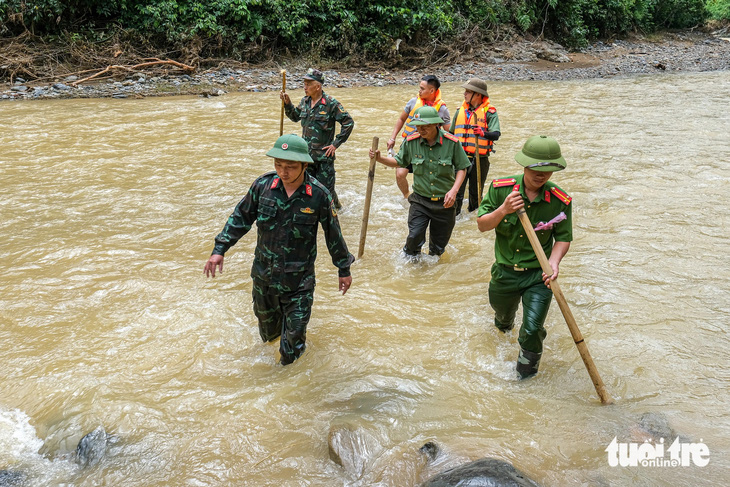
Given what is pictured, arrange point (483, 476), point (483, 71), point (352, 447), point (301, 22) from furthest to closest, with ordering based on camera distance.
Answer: point (483, 71), point (301, 22), point (352, 447), point (483, 476)

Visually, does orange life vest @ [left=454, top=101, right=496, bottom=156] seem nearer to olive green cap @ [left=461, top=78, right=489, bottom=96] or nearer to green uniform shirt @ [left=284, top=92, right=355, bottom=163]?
olive green cap @ [left=461, top=78, right=489, bottom=96]

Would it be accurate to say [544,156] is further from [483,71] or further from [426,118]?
[483,71]

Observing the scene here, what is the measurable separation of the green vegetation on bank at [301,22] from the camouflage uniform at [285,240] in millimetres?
16809

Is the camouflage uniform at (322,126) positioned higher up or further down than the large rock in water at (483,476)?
higher up

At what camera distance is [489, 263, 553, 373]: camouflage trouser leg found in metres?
4.04

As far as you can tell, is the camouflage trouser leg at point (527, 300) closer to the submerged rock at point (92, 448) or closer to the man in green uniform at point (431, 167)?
the man in green uniform at point (431, 167)

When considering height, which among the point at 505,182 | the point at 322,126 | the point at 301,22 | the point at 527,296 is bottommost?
the point at 527,296

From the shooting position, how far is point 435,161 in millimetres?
5801

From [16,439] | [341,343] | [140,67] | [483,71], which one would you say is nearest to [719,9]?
[483,71]

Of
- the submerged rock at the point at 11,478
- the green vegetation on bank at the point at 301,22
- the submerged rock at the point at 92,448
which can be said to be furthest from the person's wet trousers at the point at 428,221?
the green vegetation on bank at the point at 301,22

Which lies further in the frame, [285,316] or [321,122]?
[321,122]

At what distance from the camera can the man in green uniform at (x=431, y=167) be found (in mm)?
5715

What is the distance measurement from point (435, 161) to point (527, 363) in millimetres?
2315

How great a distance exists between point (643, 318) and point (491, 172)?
4996 mm
